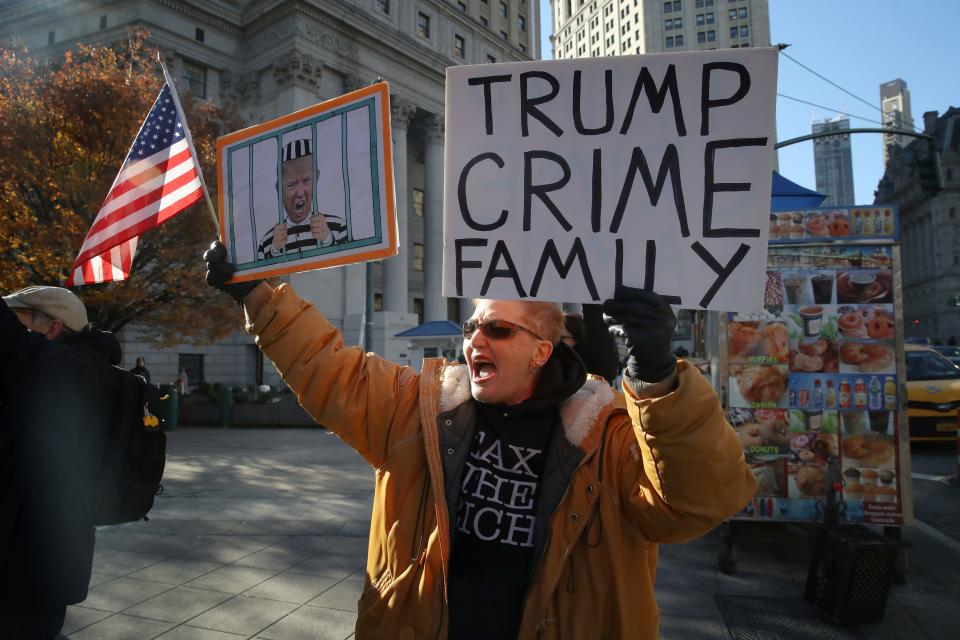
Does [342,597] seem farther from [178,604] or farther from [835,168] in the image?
[835,168]

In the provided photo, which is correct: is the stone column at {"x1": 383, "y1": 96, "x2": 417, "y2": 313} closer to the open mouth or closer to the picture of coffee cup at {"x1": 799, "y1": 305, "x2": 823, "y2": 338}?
the picture of coffee cup at {"x1": 799, "y1": 305, "x2": 823, "y2": 338}

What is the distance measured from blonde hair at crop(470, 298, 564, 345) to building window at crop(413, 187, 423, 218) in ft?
118

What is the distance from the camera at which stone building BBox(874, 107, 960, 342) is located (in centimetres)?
7688

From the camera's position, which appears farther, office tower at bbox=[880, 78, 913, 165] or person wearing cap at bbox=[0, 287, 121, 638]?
office tower at bbox=[880, 78, 913, 165]

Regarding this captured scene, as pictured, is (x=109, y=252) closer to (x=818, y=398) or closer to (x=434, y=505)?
(x=434, y=505)

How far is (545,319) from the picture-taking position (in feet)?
7.50

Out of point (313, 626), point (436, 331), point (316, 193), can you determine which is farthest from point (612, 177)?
point (436, 331)

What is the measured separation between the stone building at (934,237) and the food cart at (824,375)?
81645mm

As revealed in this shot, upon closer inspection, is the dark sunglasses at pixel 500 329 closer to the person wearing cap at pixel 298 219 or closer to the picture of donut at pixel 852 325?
the person wearing cap at pixel 298 219

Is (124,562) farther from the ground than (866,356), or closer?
closer

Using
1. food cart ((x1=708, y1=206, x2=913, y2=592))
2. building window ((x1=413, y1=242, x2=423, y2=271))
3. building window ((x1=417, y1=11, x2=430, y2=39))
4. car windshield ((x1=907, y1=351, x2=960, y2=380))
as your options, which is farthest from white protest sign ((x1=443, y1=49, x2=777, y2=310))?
building window ((x1=417, y1=11, x2=430, y2=39))

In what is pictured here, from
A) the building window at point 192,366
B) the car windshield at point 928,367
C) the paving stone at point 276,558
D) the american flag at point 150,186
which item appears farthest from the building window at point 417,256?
the american flag at point 150,186

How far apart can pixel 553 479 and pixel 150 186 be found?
2.59m

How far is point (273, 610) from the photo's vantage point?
14.2ft
